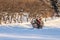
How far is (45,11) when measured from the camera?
90.4 feet

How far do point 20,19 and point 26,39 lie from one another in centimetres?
1261

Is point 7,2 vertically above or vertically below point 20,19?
above

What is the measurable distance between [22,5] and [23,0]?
0.88 m

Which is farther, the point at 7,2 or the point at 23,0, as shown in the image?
the point at 23,0

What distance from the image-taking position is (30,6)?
2617cm

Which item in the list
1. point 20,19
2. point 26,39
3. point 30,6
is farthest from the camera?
point 30,6

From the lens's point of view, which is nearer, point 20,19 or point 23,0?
point 20,19

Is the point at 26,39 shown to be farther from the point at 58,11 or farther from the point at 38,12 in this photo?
the point at 58,11

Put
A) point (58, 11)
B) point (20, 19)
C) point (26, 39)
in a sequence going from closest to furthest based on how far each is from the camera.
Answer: point (26, 39)
point (20, 19)
point (58, 11)

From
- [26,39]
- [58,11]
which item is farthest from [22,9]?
[26,39]

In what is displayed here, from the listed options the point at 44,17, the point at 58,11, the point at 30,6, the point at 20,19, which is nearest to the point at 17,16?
the point at 20,19

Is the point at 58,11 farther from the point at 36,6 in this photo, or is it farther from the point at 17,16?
the point at 17,16

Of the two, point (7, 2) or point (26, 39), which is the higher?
point (7, 2)

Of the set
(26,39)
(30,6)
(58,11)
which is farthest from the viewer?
(58,11)
